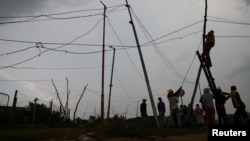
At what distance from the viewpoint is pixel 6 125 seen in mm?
17922

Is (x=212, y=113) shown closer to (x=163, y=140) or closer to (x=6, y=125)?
(x=163, y=140)

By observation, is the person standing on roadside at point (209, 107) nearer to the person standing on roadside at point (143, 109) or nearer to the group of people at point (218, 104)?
the group of people at point (218, 104)

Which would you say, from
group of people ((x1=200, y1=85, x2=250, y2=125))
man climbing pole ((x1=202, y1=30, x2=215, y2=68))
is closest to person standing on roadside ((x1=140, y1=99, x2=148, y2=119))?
man climbing pole ((x1=202, y1=30, x2=215, y2=68))

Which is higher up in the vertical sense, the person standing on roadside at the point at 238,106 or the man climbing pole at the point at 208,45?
the man climbing pole at the point at 208,45

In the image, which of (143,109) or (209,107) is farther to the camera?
(143,109)

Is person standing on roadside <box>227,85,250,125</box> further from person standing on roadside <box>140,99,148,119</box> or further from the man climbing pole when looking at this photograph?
person standing on roadside <box>140,99,148,119</box>

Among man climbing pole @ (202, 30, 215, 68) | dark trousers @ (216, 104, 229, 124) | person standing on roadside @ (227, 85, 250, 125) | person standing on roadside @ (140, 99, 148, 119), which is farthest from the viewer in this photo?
person standing on roadside @ (140, 99, 148, 119)

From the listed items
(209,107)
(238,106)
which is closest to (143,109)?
(209,107)

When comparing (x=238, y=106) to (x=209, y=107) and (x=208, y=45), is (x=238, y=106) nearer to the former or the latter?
(x=209, y=107)

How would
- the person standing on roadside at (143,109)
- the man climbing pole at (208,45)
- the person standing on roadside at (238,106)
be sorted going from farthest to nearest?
the person standing on roadside at (143,109) < the man climbing pole at (208,45) < the person standing on roadside at (238,106)

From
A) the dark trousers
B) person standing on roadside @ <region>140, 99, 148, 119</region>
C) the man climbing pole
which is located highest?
the man climbing pole

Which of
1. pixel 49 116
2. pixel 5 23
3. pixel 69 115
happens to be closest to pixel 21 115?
pixel 49 116

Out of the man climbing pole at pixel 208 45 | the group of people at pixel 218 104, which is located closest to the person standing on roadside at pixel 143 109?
the man climbing pole at pixel 208 45

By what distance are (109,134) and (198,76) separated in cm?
797
